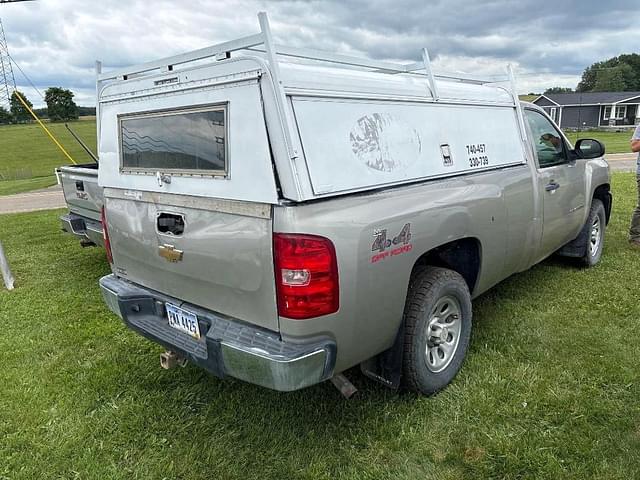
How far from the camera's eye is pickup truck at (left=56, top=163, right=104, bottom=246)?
5.26 metres

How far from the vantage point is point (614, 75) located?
81.7 meters

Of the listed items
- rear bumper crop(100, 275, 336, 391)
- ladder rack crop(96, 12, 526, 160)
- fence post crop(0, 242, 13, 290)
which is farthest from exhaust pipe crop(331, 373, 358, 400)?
fence post crop(0, 242, 13, 290)

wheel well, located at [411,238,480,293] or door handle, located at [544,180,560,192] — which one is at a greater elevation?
door handle, located at [544,180,560,192]

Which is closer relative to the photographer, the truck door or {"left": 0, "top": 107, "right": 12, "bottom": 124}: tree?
the truck door

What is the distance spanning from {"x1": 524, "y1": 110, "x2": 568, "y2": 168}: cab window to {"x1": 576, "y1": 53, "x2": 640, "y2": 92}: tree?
88.6 metres

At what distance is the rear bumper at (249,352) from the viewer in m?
2.32

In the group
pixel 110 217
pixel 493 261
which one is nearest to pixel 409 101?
pixel 493 261

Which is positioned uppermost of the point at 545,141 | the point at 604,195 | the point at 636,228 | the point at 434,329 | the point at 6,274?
the point at 545,141

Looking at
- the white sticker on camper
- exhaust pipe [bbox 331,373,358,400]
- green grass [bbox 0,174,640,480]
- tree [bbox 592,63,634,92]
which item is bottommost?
green grass [bbox 0,174,640,480]

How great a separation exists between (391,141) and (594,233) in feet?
13.0

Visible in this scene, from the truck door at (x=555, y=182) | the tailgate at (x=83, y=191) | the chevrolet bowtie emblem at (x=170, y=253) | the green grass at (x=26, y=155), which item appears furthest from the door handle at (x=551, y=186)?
the green grass at (x=26, y=155)

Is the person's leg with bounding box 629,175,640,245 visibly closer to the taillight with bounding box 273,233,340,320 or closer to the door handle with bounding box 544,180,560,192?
the door handle with bounding box 544,180,560,192

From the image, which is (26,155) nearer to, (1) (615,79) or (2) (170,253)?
(2) (170,253)

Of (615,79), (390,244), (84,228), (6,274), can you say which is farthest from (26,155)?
(615,79)
